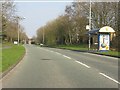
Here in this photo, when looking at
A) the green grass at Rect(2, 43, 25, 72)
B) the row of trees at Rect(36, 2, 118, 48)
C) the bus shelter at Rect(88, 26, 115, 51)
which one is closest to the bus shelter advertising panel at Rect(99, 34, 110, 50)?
the bus shelter at Rect(88, 26, 115, 51)

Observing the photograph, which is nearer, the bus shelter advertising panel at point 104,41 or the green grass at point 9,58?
the green grass at point 9,58

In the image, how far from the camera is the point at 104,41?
51.5m

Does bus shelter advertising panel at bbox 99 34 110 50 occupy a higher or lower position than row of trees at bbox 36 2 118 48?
lower

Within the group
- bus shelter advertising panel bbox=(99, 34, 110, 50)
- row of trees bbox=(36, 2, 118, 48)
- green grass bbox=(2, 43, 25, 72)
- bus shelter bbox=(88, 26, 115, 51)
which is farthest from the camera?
row of trees bbox=(36, 2, 118, 48)

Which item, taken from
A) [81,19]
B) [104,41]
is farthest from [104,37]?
[81,19]

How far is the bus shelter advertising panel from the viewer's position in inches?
2021

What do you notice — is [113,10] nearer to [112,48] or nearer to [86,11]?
[86,11]

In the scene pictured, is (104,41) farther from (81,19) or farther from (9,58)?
(81,19)

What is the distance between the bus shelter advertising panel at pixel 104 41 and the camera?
51344 millimetres

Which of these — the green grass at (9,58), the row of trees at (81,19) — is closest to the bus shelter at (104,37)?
the green grass at (9,58)

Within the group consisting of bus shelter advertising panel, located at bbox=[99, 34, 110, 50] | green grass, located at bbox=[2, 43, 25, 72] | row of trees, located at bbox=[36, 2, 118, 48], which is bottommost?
green grass, located at bbox=[2, 43, 25, 72]

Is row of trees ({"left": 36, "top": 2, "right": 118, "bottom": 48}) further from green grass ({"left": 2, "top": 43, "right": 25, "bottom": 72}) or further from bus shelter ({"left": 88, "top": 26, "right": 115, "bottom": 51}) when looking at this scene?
green grass ({"left": 2, "top": 43, "right": 25, "bottom": 72})

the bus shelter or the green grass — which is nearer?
the green grass

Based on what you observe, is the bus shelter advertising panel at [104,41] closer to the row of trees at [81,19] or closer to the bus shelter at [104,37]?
the bus shelter at [104,37]
